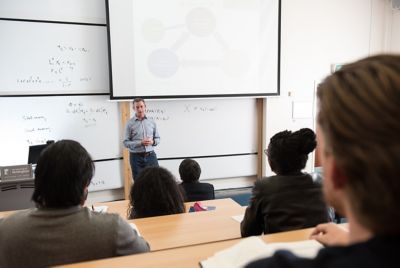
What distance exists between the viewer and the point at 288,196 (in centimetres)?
166

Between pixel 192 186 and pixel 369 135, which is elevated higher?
pixel 369 135

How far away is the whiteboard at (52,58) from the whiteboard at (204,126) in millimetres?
848

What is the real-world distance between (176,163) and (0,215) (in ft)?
8.97

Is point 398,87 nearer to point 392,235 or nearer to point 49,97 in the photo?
point 392,235

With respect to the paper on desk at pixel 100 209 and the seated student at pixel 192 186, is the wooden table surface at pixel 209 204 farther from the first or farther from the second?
the seated student at pixel 192 186

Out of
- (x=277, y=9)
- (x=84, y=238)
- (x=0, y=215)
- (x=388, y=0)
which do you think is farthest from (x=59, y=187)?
(x=388, y=0)

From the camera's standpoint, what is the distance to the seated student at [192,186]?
2.78 metres

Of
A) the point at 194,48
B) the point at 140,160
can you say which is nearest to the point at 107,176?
the point at 140,160

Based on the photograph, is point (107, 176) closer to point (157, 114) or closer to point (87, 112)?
point (87, 112)

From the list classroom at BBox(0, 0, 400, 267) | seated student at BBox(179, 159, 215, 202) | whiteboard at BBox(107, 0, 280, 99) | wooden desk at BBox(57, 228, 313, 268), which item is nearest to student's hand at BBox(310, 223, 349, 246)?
wooden desk at BBox(57, 228, 313, 268)

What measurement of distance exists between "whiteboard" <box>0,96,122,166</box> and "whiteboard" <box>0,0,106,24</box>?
3.08ft

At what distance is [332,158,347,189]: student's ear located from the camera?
480 mm

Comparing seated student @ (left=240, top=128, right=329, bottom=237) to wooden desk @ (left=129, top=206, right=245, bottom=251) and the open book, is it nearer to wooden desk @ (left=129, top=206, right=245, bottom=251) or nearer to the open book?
wooden desk @ (left=129, top=206, right=245, bottom=251)

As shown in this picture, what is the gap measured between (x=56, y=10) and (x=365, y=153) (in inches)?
169
